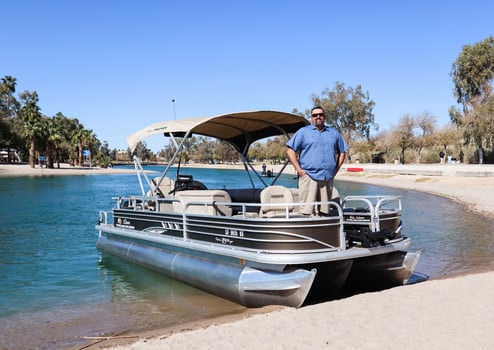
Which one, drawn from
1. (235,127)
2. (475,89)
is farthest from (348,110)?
(235,127)

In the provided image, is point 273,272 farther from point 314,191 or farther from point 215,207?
point 215,207

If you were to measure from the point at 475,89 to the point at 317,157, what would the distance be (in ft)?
177

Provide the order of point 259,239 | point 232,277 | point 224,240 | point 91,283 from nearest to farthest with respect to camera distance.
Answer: point 259,239 < point 232,277 < point 224,240 < point 91,283

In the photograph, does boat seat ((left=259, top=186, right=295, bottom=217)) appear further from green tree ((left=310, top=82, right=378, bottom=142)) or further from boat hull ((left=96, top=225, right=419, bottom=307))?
green tree ((left=310, top=82, right=378, bottom=142))

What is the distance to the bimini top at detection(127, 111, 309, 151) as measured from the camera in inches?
338

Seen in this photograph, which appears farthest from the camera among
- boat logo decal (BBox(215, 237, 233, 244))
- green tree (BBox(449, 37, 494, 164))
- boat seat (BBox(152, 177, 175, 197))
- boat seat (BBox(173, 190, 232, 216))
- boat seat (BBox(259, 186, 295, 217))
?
green tree (BBox(449, 37, 494, 164))

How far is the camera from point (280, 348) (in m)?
4.91

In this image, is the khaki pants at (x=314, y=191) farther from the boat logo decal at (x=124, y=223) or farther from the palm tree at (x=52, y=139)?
the palm tree at (x=52, y=139)

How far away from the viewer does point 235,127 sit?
990 centimetres

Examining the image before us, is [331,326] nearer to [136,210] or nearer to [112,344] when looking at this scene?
[112,344]

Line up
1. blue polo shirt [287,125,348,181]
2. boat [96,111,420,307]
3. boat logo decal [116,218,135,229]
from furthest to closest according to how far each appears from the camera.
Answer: boat logo decal [116,218,135,229] < blue polo shirt [287,125,348,181] < boat [96,111,420,307]

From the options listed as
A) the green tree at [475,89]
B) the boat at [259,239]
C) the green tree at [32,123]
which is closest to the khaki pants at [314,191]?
the boat at [259,239]

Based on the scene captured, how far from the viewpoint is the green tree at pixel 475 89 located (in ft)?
163

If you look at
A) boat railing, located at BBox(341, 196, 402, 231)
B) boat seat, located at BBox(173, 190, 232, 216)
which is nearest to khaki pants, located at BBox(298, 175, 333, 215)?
boat railing, located at BBox(341, 196, 402, 231)
